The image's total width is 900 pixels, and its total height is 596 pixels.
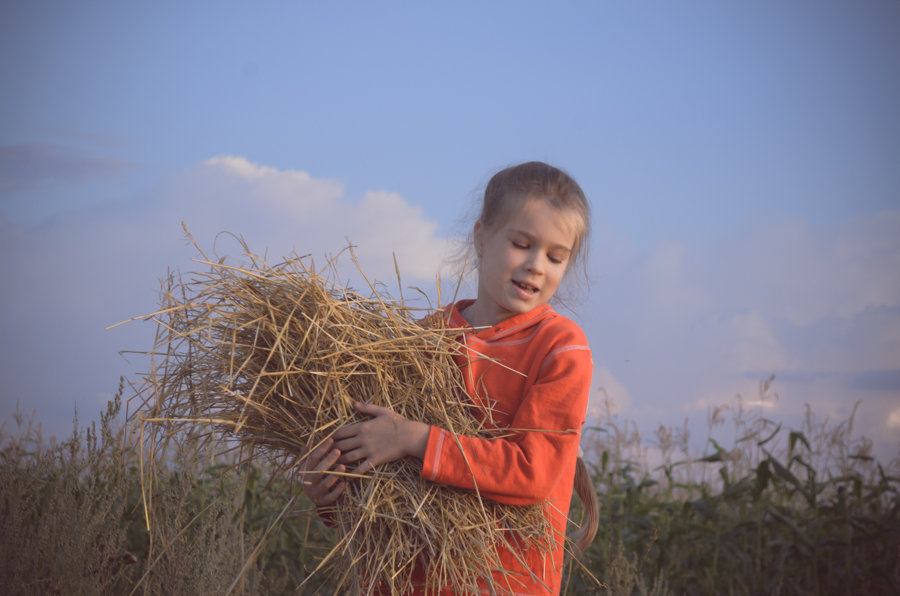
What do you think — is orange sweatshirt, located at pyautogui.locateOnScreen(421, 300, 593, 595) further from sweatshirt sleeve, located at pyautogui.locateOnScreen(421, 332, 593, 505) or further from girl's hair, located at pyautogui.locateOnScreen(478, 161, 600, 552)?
girl's hair, located at pyautogui.locateOnScreen(478, 161, 600, 552)

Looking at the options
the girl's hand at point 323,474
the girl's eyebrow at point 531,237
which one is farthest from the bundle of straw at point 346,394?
the girl's eyebrow at point 531,237

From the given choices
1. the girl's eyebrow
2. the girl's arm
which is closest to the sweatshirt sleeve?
the girl's arm

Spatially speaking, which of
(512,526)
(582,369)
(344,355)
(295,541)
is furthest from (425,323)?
(295,541)

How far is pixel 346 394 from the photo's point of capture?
1837mm

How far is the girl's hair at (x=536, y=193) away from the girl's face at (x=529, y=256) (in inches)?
1.1

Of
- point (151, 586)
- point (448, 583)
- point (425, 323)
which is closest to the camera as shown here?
point (448, 583)

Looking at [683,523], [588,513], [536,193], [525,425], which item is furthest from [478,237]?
[683,523]

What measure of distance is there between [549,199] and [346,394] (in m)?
0.81

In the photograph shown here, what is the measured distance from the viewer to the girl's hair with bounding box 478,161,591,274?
208cm

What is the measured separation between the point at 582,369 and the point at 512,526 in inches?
18.0

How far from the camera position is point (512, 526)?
6.13ft

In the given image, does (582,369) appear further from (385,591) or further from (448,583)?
(385,591)

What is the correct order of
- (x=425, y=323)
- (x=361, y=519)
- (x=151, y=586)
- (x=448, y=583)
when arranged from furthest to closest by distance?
1. (x=151, y=586)
2. (x=425, y=323)
3. (x=448, y=583)
4. (x=361, y=519)

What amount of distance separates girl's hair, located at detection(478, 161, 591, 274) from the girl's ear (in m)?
0.04
